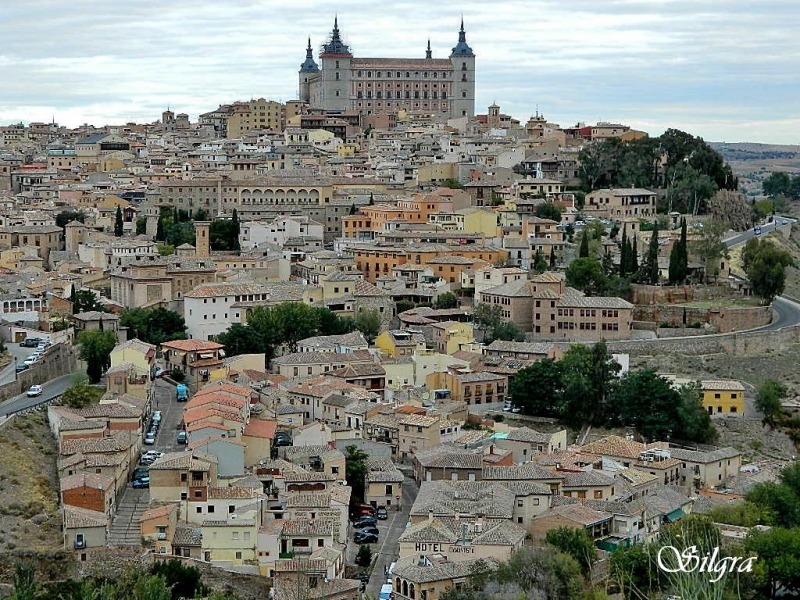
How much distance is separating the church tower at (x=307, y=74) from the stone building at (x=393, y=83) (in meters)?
1.60

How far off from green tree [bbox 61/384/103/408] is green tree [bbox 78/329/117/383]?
2386 mm

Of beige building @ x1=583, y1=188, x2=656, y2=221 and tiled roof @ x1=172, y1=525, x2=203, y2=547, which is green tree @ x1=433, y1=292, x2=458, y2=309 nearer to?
beige building @ x1=583, y1=188, x2=656, y2=221

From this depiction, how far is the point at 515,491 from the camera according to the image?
1011 inches

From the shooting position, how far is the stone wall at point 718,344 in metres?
38.3

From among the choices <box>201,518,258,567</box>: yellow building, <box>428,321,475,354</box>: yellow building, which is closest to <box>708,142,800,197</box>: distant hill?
<box>428,321,475,354</box>: yellow building

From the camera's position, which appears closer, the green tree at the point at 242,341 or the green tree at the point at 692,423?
the green tree at the point at 692,423

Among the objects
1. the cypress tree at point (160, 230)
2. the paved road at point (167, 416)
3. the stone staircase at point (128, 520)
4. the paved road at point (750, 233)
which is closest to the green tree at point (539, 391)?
the paved road at point (167, 416)

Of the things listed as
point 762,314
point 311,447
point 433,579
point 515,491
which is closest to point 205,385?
point 311,447

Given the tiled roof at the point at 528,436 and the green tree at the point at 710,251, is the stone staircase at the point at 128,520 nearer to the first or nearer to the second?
the tiled roof at the point at 528,436

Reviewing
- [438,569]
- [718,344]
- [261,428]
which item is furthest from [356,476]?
[718,344]

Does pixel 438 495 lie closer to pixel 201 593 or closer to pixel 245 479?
pixel 245 479

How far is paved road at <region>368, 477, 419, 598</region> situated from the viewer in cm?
2309

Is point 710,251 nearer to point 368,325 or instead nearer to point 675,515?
point 368,325

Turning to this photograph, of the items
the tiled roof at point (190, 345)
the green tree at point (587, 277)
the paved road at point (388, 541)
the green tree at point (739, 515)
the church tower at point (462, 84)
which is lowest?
the paved road at point (388, 541)
